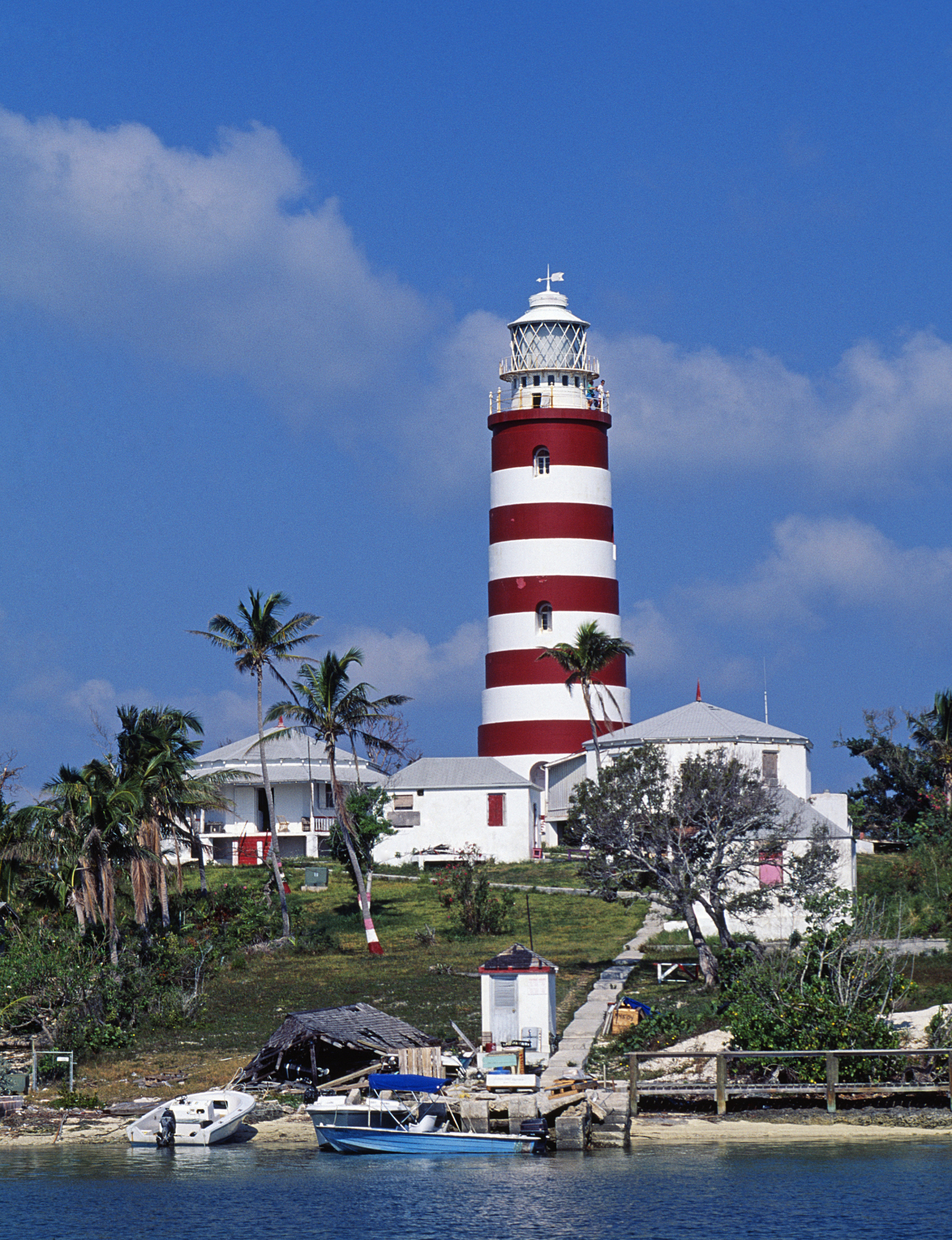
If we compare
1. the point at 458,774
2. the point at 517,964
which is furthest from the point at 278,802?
the point at 517,964

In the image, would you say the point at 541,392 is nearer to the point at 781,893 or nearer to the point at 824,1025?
the point at 781,893

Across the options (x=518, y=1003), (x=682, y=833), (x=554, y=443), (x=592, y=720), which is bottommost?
(x=518, y=1003)

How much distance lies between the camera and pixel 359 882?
5034 centimetres

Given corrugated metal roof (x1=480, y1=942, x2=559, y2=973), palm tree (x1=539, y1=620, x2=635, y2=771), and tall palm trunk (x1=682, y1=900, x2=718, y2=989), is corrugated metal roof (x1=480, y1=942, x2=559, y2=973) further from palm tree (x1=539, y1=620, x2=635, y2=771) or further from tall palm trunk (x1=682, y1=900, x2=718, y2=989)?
palm tree (x1=539, y1=620, x2=635, y2=771)

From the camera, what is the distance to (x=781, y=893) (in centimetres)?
4547

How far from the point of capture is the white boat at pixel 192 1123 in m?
31.0

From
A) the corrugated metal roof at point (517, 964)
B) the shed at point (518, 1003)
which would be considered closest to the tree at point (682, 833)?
the corrugated metal roof at point (517, 964)

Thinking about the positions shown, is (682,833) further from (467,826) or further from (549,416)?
(549,416)

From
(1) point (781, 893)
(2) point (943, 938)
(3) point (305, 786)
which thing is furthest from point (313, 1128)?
(3) point (305, 786)

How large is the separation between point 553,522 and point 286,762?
15.1 meters

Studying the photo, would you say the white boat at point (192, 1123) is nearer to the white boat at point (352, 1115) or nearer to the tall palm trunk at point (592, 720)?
the white boat at point (352, 1115)

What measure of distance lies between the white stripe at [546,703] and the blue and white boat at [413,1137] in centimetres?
3665

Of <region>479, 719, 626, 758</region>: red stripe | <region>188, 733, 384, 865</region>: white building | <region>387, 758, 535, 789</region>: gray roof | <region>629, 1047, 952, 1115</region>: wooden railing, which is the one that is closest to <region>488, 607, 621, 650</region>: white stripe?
<region>479, 719, 626, 758</region>: red stripe

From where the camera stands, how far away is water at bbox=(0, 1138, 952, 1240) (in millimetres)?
25703
